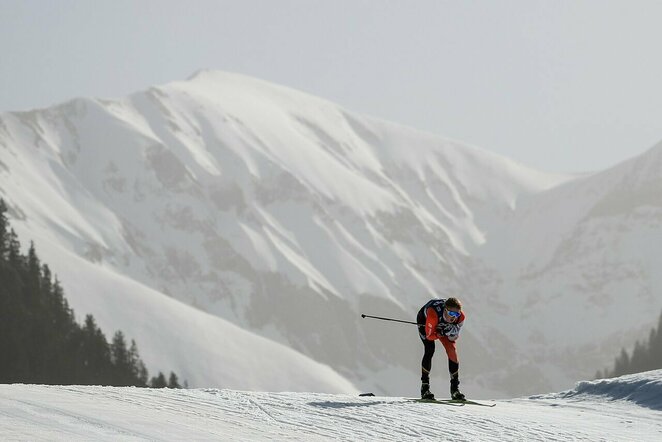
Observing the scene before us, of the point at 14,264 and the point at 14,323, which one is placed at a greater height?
the point at 14,264

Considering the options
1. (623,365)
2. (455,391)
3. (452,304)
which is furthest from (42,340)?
(623,365)

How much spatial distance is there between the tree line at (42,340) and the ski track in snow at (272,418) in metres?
83.1

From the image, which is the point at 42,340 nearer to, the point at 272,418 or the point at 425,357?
the point at 425,357

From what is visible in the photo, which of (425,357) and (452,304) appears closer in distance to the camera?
(452,304)

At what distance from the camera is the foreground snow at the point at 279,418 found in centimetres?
1378

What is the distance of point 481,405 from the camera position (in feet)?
63.5

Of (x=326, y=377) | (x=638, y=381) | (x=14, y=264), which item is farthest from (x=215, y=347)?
(x=638, y=381)

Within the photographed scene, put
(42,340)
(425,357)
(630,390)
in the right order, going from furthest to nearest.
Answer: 1. (42,340)
2. (630,390)
3. (425,357)

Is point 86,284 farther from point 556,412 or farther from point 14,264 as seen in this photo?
point 556,412

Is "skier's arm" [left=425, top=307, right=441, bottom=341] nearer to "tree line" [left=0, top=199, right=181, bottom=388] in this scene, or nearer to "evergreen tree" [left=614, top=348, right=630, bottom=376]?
"tree line" [left=0, top=199, right=181, bottom=388]

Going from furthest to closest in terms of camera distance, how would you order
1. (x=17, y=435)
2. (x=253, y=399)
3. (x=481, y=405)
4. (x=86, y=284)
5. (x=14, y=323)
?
(x=86, y=284) → (x=14, y=323) → (x=481, y=405) → (x=253, y=399) → (x=17, y=435)

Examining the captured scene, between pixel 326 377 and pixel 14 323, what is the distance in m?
90.9

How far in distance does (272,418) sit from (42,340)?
9262 centimetres

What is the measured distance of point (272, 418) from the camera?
1592cm
